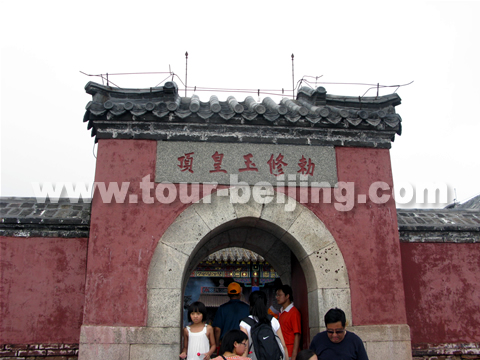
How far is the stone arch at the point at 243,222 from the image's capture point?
4.76 m

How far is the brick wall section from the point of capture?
486 centimetres

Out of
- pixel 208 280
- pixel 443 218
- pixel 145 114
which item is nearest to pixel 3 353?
pixel 145 114

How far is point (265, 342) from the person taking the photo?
390cm

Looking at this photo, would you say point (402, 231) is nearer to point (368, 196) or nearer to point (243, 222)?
point (368, 196)

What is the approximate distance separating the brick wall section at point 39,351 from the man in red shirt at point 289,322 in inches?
95.2

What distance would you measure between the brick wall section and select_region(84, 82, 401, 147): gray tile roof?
2.49 meters

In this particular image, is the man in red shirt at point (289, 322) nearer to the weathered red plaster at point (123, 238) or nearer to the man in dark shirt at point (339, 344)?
the man in dark shirt at point (339, 344)

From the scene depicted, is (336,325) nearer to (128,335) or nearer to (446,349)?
(128,335)

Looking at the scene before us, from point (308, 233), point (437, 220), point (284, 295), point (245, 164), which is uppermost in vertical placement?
point (245, 164)

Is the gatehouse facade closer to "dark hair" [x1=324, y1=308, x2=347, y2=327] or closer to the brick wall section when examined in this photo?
the brick wall section

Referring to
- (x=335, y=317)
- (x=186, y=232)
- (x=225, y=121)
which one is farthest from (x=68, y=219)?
(x=335, y=317)

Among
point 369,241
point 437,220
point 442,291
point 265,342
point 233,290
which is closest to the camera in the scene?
point 265,342

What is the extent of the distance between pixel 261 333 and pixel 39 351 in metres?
2.70

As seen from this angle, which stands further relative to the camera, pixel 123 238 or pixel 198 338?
pixel 123 238
